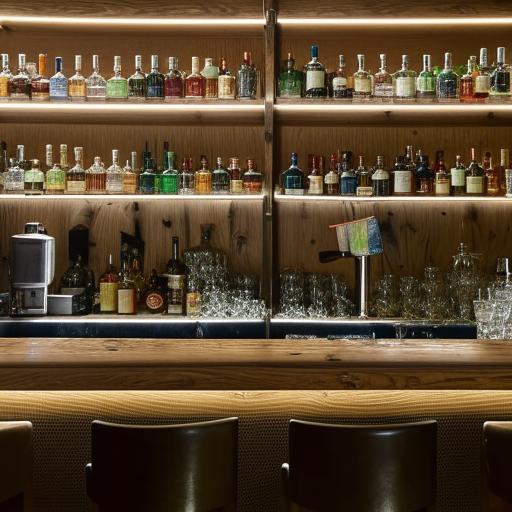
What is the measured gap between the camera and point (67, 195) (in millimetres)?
3828

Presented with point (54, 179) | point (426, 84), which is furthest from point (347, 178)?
point (54, 179)

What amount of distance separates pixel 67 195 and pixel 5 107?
591 millimetres

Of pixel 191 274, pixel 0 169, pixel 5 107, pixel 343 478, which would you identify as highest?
pixel 5 107

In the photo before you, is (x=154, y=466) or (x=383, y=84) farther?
(x=383, y=84)

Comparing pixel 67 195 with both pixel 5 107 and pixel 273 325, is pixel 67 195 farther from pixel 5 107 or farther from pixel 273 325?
pixel 273 325

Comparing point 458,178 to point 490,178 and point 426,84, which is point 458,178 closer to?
point 490,178

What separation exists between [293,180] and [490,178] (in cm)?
102

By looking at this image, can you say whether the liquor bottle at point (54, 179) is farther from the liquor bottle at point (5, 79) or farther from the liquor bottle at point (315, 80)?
the liquor bottle at point (315, 80)

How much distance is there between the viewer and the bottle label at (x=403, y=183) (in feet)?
12.6

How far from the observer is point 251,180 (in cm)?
387

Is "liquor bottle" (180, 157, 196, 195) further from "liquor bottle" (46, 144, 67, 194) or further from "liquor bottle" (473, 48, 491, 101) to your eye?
"liquor bottle" (473, 48, 491, 101)

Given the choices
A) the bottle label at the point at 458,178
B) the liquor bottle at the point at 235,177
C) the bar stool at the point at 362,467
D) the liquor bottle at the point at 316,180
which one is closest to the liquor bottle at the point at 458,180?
the bottle label at the point at 458,178

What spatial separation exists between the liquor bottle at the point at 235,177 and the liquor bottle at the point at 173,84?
16.9 inches

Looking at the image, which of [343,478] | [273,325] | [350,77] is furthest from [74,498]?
[350,77]
